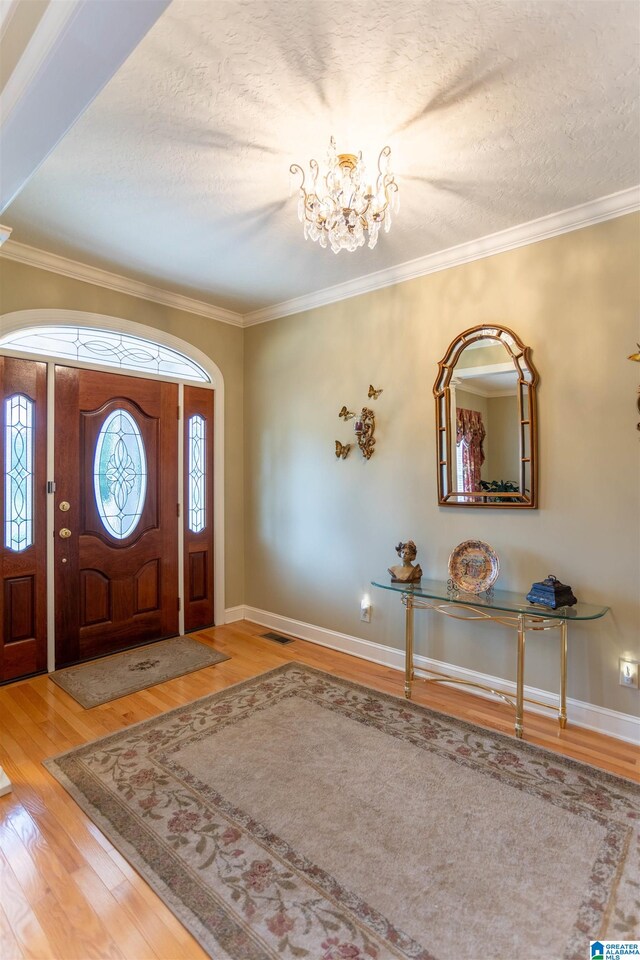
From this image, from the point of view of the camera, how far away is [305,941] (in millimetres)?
1452

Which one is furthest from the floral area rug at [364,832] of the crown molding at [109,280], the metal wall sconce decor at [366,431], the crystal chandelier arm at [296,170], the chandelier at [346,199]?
the crown molding at [109,280]

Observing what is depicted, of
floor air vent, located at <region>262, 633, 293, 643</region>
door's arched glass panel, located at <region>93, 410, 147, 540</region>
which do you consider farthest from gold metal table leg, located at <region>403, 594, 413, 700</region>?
door's arched glass panel, located at <region>93, 410, 147, 540</region>

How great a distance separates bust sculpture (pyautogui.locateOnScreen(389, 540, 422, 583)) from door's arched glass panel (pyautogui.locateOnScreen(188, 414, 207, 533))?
189 centimetres

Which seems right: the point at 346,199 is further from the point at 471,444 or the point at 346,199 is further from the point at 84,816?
the point at 84,816

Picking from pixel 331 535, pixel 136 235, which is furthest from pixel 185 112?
pixel 331 535

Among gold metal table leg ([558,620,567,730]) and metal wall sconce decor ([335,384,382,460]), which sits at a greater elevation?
metal wall sconce decor ([335,384,382,460])

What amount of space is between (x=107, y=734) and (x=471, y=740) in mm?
1945

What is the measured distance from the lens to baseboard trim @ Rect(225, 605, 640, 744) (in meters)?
2.55

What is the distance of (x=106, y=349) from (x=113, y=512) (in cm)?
125

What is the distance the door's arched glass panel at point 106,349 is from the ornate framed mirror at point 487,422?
2.22 metres

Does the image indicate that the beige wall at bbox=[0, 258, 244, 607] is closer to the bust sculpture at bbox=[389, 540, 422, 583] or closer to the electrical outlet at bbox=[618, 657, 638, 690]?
the bust sculpture at bbox=[389, 540, 422, 583]

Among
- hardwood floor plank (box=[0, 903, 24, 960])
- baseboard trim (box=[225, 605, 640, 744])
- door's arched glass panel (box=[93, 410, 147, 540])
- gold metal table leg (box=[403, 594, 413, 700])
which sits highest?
door's arched glass panel (box=[93, 410, 147, 540])

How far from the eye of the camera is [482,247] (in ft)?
9.95

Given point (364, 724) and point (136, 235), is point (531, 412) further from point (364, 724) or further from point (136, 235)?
point (136, 235)
